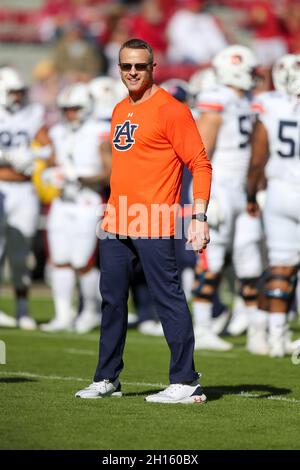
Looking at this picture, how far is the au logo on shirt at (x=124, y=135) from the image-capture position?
22.7ft

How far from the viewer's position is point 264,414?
6.81m

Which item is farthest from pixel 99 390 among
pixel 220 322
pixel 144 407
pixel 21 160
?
pixel 21 160

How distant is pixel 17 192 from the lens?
12.2 m

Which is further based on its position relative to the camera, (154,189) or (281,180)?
(281,180)

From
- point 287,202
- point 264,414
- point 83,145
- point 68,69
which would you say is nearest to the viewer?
point 264,414

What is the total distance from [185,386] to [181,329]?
33 cm

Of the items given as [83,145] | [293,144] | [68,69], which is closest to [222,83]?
[293,144]

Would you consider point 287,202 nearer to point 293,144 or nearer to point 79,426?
point 293,144

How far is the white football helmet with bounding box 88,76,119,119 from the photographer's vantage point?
12.3 metres

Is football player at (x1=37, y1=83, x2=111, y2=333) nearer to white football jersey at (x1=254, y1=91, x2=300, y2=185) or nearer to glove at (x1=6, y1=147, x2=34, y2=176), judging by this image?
glove at (x1=6, y1=147, x2=34, y2=176)

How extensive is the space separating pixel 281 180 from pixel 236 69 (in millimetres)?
1287

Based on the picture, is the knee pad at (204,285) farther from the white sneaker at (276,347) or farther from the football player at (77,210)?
the football player at (77,210)

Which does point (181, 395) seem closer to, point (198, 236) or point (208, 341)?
point (198, 236)

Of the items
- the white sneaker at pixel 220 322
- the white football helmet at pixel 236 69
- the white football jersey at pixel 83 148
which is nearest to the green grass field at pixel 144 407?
the white sneaker at pixel 220 322
